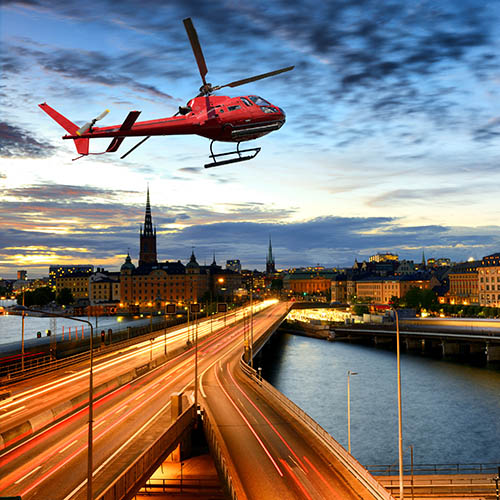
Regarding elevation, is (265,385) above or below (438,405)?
above

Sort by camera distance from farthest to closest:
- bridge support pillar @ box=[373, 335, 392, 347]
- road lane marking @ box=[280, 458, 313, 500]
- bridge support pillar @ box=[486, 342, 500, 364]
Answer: bridge support pillar @ box=[373, 335, 392, 347] < bridge support pillar @ box=[486, 342, 500, 364] < road lane marking @ box=[280, 458, 313, 500]

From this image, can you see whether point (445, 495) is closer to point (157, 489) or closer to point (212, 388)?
point (157, 489)

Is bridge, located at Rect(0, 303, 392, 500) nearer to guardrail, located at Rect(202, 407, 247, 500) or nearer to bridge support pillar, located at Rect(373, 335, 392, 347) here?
guardrail, located at Rect(202, 407, 247, 500)

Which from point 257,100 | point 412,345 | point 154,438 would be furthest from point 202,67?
point 412,345

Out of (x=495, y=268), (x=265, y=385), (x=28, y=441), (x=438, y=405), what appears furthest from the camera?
(x=495, y=268)

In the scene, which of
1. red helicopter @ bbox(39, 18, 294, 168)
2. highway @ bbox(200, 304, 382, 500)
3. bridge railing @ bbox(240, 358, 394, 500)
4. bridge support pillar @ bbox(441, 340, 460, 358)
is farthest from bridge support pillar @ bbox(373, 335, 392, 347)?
red helicopter @ bbox(39, 18, 294, 168)

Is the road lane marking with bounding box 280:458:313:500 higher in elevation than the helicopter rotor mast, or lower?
lower

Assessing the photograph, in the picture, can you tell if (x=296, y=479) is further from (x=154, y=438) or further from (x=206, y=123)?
(x=206, y=123)

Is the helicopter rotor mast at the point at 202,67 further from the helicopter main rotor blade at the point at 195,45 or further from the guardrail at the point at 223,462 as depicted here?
the guardrail at the point at 223,462

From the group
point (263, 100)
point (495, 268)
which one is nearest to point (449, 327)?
point (495, 268)
